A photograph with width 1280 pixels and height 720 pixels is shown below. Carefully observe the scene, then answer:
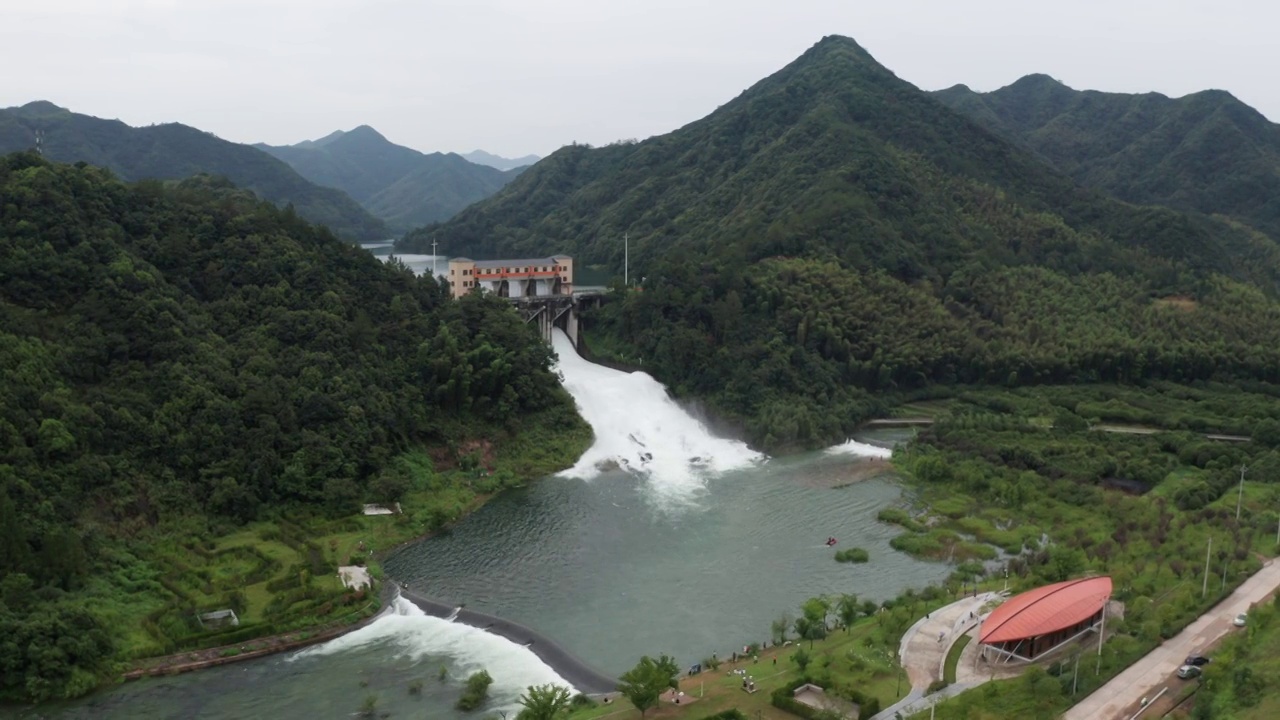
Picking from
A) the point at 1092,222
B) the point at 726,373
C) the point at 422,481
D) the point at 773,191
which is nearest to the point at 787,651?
the point at 422,481

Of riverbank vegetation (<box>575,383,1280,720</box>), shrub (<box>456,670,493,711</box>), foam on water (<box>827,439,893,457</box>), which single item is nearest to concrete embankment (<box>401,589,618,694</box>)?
shrub (<box>456,670,493,711</box>)

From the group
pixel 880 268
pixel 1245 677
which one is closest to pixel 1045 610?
pixel 1245 677

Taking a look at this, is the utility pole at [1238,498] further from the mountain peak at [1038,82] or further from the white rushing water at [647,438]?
the mountain peak at [1038,82]

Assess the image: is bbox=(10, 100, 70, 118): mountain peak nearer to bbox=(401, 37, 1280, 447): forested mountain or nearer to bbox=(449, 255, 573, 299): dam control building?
bbox=(401, 37, 1280, 447): forested mountain

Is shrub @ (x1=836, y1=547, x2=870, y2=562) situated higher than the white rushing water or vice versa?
the white rushing water

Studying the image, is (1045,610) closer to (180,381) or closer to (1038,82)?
(180,381)

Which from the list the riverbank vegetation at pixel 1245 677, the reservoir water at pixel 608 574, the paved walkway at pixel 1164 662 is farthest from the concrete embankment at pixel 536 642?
the riverbank vegetation at pixel 1245 677
